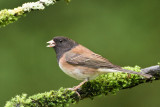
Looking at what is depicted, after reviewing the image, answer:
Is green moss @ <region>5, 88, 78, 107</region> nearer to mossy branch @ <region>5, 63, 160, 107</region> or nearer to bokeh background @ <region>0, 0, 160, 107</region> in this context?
mossy branch @ <region>5, 63, 160, 107</region>

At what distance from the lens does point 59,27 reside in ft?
17.5

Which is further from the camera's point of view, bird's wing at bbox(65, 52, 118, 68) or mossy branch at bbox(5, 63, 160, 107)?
bird's wing at bbox(65, 52, 118, 68)

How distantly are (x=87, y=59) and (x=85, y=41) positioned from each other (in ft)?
6.71

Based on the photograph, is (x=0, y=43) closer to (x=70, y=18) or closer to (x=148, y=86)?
(x=70, y=18)

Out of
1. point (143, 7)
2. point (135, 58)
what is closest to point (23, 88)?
point (135, 58)

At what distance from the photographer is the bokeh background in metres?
5.03

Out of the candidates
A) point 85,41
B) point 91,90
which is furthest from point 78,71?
point 85,41

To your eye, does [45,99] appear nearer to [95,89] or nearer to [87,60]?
[95,89]

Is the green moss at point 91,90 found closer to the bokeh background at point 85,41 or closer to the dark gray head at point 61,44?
the dark gray head at point 61,44

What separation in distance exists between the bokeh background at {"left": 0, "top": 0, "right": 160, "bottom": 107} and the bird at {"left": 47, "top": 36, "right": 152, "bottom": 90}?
61.6 inches

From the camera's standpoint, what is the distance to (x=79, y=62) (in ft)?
10.8

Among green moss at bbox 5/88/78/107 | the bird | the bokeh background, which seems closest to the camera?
green moss at bbox 5/88/78/107

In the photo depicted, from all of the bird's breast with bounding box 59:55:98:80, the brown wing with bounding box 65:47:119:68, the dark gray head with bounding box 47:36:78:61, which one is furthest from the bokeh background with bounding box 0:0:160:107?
the bird's breast with bounding box 59:55:98:80

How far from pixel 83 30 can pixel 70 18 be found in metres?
0.30
